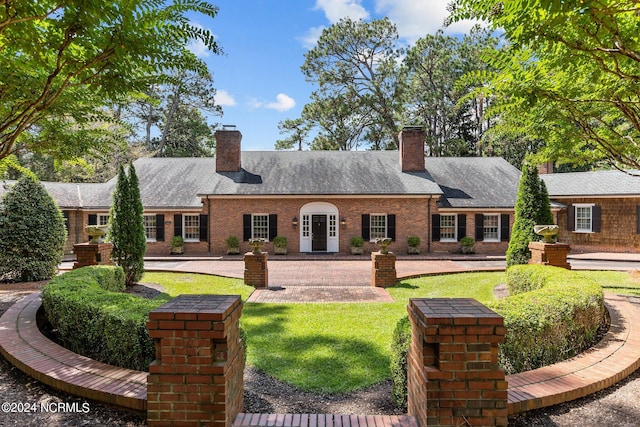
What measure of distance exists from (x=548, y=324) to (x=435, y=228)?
14.4 metres

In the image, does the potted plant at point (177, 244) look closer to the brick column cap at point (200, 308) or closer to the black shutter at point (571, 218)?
the brick column cap at point (200, 308)

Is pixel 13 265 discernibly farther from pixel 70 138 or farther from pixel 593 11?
pixel 593 11

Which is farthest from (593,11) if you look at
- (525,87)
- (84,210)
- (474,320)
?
(84,210)

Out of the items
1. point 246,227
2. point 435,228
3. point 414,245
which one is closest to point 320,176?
point 246,227

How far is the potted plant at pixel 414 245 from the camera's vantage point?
1728 cm

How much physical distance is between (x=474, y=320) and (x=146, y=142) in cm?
3740

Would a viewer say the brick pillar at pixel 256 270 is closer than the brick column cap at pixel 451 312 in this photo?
No

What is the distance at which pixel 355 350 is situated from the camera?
16.2ft

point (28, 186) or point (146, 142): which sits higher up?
point (146, 142)

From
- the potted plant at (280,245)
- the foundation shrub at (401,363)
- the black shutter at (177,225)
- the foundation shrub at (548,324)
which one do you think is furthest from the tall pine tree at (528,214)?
the black shutter at (177,225)

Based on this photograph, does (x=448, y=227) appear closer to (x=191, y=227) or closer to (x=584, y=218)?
(x=584, y=218)

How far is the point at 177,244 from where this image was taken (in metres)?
17.5

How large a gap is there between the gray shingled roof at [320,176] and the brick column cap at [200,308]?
14.8 meters

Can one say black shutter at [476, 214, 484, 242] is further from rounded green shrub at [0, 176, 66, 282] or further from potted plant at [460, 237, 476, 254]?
rounded green shrub at [0, 176, 66, 282]
